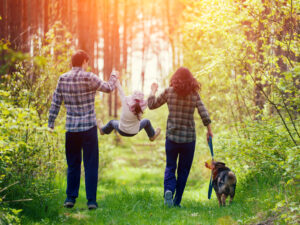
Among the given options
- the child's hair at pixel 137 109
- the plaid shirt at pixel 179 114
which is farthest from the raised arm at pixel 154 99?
the child's hair at pixel 137 109

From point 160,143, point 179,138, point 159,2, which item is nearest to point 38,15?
point 160,143

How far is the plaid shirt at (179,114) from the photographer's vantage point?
5602mm

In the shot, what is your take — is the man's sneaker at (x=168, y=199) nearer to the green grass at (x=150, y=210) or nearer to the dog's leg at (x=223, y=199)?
the green grass at (x=150, y=210)

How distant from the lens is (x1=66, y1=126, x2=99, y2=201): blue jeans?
5.32 metres

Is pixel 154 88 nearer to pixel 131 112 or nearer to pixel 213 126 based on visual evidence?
pixel 131 112

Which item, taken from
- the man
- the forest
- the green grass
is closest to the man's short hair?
the man

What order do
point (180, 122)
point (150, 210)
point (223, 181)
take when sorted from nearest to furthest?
point (150, 210) → point (180, 122) → point (223, 181)

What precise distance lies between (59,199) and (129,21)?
88.1ft

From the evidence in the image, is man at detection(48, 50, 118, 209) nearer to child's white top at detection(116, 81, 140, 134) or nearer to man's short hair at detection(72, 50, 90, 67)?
man's short hair at detection(72, 50, 90, 67)

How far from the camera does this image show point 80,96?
5262 millimetres

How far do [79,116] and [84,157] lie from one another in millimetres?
652

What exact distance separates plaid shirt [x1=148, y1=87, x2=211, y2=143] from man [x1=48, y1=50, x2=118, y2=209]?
887mm

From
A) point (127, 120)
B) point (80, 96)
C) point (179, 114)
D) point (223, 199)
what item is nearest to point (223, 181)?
point (223, 199)

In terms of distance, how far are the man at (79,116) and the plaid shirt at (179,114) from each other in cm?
89
